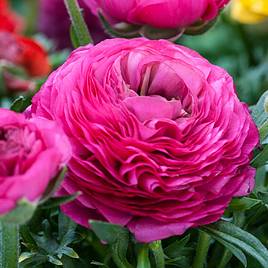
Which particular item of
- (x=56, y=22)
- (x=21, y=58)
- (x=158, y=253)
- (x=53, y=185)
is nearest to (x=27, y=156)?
(x=53, y=185)

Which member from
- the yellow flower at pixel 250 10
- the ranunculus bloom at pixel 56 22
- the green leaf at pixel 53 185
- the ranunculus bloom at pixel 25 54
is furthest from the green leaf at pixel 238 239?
the ranunculus bloom at pixel 56 22

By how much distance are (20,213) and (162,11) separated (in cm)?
20

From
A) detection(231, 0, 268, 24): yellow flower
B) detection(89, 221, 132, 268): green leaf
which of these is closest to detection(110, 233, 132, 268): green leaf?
detection(89, 221, 132, 268): green leaf

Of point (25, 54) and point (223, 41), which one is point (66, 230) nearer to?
point (25, 54)

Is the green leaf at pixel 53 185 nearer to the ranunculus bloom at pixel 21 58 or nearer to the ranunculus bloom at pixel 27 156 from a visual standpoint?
the ranunculus bloom at pixel 27 156

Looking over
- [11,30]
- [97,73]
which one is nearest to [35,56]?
[11,30]

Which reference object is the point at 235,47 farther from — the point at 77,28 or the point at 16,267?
the point at 16,267

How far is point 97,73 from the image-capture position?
453 millimetres

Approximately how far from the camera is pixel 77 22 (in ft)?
1.81

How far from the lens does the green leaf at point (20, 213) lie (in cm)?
36

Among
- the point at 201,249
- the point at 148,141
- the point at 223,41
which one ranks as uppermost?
the point at 148,141

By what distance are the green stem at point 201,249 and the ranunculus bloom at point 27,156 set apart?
0.48 ft

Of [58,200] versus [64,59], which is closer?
[58,200]

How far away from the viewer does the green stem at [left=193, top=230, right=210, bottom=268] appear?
1.62 ft
